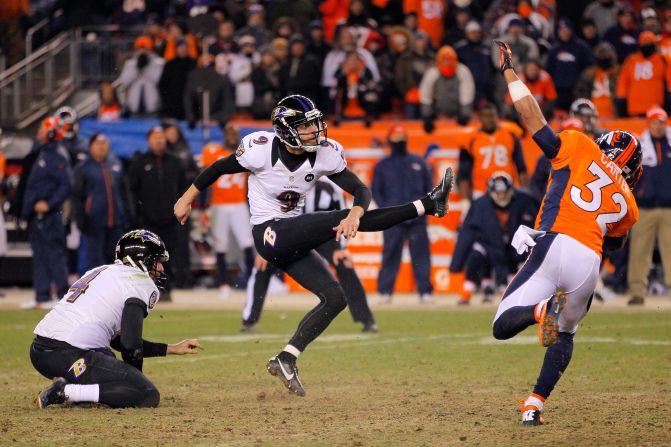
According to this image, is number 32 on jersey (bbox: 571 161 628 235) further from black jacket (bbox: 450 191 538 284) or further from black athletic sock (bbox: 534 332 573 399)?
black jacket (bbox: 450 191 538 284)

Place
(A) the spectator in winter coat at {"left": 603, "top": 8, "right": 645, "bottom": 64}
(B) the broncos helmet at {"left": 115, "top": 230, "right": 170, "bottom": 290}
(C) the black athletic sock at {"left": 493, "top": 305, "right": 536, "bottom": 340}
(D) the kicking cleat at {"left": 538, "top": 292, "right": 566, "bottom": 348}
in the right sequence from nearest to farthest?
(D) the kicking cleat at {"left": 538, "top": 292, "right": 566, "bottom": 348} → (C) the black athletic sock at {"left": 493, "top": 305, "right": 536, "bottom": 340} → (B) the broncos helmet at {"left": 115, "top": 230, "right": 170, "bottom": 290} → (A) the spectator in winter coat at {"left": 603, "top": 8, "right": 645, "bottom": 64}

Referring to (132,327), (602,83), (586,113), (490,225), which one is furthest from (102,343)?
(602,83)

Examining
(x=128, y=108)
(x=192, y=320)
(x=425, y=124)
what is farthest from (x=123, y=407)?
(x=128, y=108)

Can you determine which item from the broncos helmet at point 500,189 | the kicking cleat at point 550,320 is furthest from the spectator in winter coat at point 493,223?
the kicking cleat at point 550,320

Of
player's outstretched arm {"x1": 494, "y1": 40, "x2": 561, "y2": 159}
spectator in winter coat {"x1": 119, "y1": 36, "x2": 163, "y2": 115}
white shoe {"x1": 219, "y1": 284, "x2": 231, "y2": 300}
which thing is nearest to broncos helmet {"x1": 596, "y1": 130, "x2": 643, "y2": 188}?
player's outstretched arm {"x1": 494, "y1": 40, "x2": 561, "y2": 159}

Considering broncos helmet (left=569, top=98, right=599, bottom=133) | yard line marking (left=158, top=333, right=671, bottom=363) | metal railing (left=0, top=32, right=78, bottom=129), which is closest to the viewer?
yard line marking (left=158, top=333, right=671, bottom=363)

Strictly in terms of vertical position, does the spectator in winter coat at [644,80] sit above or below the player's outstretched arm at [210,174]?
below

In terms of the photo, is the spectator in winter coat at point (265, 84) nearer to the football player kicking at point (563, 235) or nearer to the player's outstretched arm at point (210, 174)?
the player's outstretched arm at point (210, 174)

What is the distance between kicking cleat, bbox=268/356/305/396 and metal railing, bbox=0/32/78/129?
42.5ft

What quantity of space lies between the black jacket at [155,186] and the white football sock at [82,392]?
8181 mm

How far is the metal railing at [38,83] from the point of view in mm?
20469

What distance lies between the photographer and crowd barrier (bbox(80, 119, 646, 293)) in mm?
16969

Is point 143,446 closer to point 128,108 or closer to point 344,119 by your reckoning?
point 344,119

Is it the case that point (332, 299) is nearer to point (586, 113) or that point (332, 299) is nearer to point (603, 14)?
point (586, 113)
